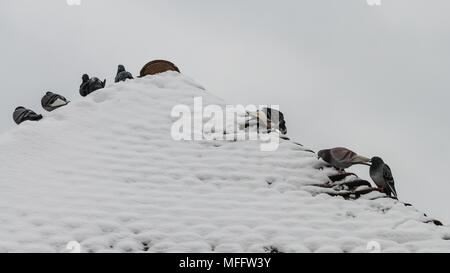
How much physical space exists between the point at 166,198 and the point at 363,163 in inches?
86.8

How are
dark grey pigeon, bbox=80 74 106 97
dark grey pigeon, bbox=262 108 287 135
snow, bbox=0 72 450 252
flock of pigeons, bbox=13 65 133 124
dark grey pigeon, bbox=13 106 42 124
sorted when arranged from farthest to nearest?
1. dark grey pigeon, bbox=80 74 106 97
2. dark grey pigeon, bbox=262 108 287 135
3. flock of pigeons, bbox=13 65 133 124
4. dark grey pigeon, bbox=13 106 42 124
5. snow, bbox=0 72 450 252

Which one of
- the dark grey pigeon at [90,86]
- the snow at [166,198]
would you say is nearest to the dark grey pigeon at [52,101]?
the dark grey pigeon at [90,86]

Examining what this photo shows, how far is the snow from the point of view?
577cm

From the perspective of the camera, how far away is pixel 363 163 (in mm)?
7547

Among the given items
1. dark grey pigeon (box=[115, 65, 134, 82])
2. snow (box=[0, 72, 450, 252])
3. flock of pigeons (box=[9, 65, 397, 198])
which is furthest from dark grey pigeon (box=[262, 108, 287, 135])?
dark grey pigeon (box=[115, 65, 134, 82])

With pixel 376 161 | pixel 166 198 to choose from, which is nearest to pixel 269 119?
pixel 376 161

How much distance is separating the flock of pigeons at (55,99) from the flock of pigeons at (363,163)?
121 inches

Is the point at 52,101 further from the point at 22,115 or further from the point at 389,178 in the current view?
the point at 389,178

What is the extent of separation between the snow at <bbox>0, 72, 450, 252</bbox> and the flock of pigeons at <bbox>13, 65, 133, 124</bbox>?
0.81 m

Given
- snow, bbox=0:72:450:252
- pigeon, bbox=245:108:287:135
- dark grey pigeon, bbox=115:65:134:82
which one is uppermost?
dark grey pigeon, bbox=115:65:134:82

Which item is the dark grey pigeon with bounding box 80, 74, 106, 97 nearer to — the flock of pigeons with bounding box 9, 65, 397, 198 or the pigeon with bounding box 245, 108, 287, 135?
the flock of pigeons with bounding box 9, 65, 397, 198

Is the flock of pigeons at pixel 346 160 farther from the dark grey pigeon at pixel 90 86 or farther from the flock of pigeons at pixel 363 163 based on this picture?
the dark grey pigeon at pixel 90 86
